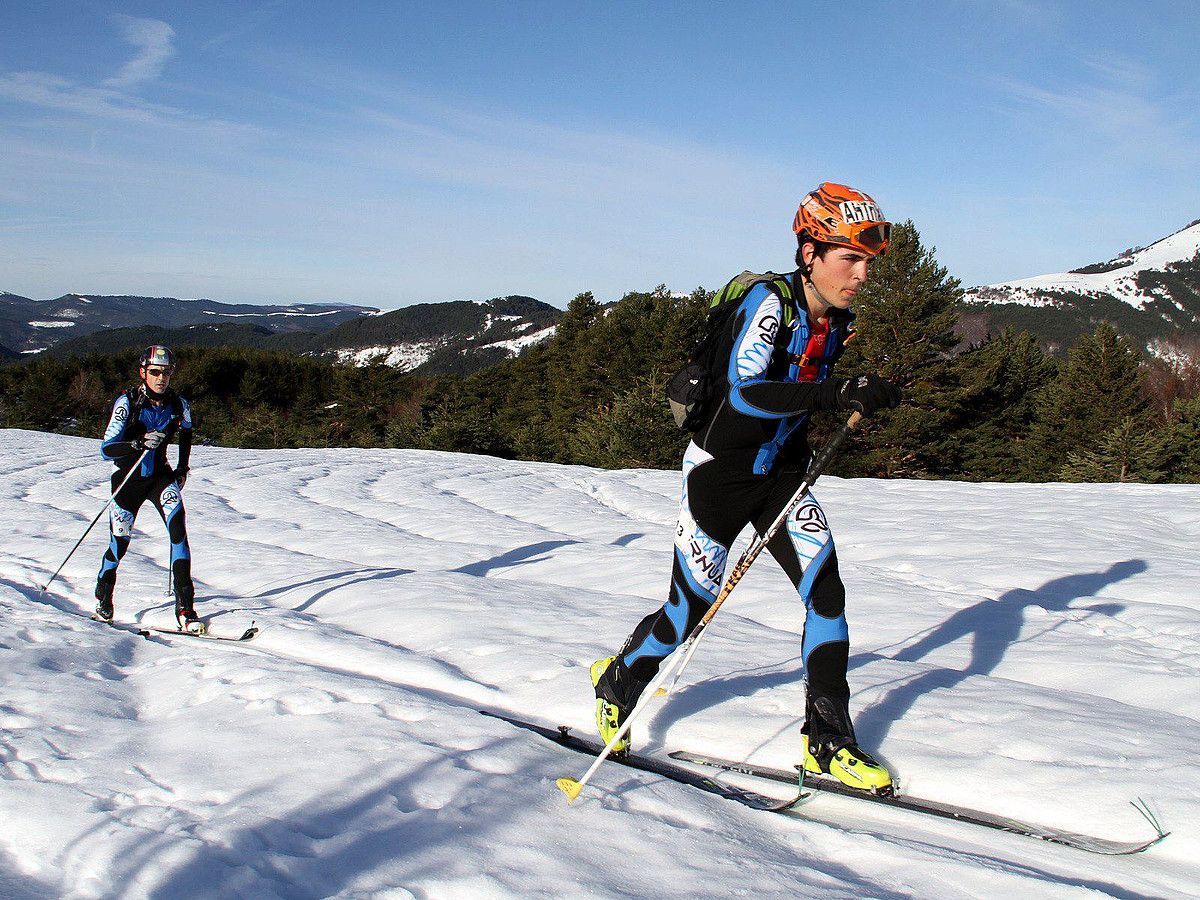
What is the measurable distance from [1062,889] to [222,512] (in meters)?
13.9

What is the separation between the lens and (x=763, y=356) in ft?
11.6

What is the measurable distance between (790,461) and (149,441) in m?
6.12

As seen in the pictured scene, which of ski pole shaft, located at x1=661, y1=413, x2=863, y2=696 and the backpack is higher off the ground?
the backpack

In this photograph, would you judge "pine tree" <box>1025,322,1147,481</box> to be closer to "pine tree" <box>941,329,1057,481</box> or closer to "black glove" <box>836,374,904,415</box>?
"pine tree" <box>941,329,1057,481</box>

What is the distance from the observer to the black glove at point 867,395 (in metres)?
3.29

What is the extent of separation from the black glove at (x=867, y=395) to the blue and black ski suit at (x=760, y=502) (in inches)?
9.3

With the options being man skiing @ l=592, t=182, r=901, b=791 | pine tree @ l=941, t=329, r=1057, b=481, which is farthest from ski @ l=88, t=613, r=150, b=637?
pine tree @ l=941, t=329, r=1057, b=481

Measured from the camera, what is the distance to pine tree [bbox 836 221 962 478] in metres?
35.2

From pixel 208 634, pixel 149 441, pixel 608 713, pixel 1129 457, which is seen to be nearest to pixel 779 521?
pixel 608 713

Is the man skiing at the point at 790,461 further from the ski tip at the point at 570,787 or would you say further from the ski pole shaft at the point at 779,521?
the ski tip at the point at 570,787

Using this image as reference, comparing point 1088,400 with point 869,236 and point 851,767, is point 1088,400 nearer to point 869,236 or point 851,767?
point 869,236

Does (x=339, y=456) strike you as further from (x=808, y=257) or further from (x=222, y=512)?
(x=808, y=257)

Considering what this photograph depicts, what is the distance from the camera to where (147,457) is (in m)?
7.55

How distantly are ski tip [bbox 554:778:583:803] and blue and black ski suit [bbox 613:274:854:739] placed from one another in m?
0.76
